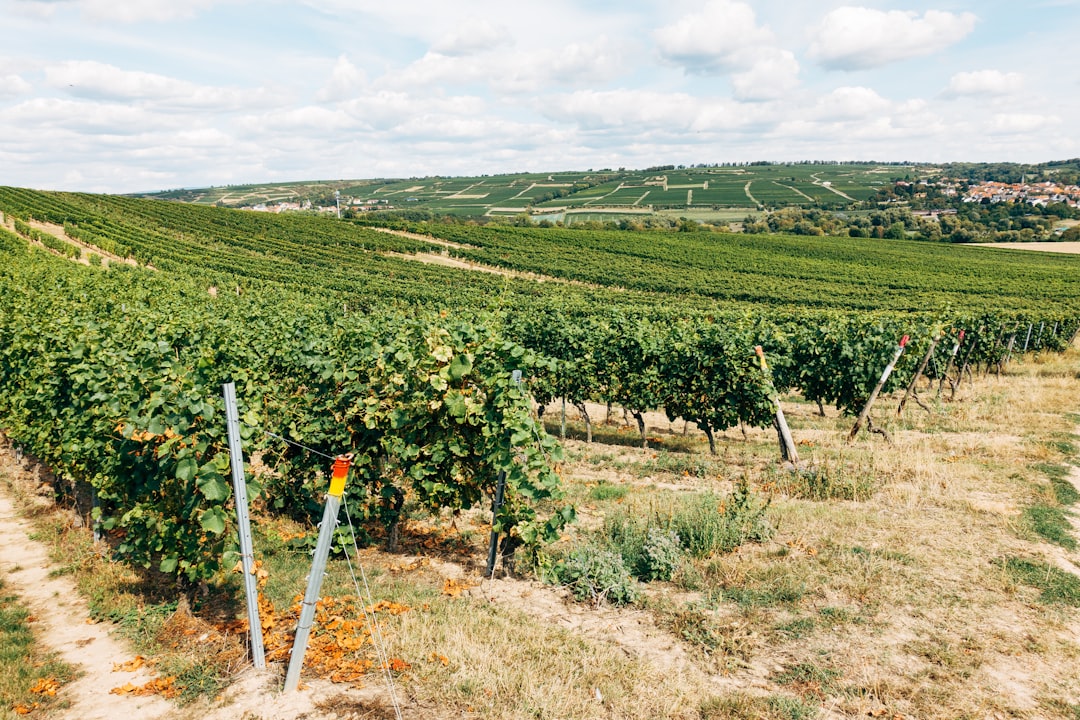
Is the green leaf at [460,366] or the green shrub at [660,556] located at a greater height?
the green leaf at [460,366]

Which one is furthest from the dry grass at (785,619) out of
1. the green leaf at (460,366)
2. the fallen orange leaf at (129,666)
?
the green leaf at (460,366)

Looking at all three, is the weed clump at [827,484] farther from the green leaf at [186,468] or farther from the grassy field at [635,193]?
the grassy field at [635,193]

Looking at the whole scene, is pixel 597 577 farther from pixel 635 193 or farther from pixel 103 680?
pixel 635 193

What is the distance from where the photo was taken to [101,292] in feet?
72.7

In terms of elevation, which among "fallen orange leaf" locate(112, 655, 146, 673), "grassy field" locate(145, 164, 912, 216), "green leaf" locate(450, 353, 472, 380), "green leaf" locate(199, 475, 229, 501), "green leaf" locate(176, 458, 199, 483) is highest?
"grassy field" locate(145, 164, 912, 216)

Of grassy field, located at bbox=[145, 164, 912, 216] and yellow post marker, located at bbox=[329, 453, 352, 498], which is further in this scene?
grassy field, located at bbox=[145, 164, 912, 216]

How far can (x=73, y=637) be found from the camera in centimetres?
613

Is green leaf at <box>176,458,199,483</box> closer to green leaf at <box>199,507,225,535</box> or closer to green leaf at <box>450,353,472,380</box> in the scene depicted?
green leaf at <box>199,507,225,535</box>

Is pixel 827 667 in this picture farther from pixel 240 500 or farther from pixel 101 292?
pixel 101 292

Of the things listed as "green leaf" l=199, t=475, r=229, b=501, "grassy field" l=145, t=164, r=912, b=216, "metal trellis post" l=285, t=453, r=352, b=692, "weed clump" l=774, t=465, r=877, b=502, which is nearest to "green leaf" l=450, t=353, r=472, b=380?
"metal trellis post" l=285, t=453, r=352, b=692

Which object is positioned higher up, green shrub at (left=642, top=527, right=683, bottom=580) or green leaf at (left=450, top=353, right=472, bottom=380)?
green leaf at (left=450, top=353, right=472, bottom=380)

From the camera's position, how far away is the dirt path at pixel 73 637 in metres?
4.93

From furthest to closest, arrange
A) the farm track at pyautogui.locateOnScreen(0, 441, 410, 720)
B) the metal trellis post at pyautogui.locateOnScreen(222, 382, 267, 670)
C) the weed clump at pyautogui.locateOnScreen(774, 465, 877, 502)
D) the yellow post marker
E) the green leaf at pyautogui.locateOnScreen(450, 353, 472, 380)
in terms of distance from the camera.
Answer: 1. the weed clump at pyautogui.locateOnScreen(774, 465, 877, 502)
2. the green leaf at pyautogui.locateOnScreen(450, 353, 472, 380)
3. the metal trellis post at pyautogui.locateOnScreen(222, 382, 267, 670)
4. the farm track at pyautogui.locateOnScreen(0, 441, 410, 720)
5. the yellow post marker

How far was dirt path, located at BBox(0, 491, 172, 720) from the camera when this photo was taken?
16.2 ft
